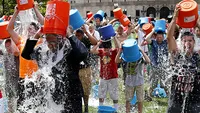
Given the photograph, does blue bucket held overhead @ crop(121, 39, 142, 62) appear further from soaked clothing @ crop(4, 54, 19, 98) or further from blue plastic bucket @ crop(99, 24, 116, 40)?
soaked clothing @ crop(4, 54, 19, 98)

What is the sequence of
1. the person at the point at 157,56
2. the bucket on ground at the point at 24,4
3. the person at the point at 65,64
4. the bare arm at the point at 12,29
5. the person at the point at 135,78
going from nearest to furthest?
the person at the point at 65,64 → the bucket on ground at the point at 24,4 → the bare arm at the point at 12,29 → the person at the point at 135,78 → the person at the point at 157,56

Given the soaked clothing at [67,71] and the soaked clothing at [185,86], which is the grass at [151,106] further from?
the soaked clothing at [67,71]

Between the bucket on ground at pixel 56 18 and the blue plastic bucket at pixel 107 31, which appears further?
the blue plastic bucket at pixel 107 31

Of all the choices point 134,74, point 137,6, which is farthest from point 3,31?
point 137,6

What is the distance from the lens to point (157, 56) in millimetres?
7512

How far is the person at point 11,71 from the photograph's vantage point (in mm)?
5207

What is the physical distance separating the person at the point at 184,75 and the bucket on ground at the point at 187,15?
52mm

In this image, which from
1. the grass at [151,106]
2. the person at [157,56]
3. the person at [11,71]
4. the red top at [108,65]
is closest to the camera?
the person at [11,71]

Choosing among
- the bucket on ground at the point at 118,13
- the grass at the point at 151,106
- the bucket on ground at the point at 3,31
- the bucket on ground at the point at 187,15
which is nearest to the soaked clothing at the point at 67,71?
the bucket on ground at the point at 187,15

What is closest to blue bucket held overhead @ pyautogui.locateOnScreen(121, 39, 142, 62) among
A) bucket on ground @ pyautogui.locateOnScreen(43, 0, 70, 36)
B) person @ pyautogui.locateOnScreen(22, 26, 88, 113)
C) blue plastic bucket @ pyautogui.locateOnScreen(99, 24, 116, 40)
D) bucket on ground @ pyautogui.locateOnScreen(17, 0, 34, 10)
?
blue plastic bucket @ pyautogui.locateOnScreen(99, 24, 116, 40)

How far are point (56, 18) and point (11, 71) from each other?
7.39ft

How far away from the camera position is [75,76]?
3.62 metres

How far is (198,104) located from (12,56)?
9.03ft

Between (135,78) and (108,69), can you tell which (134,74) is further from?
(108,69)
